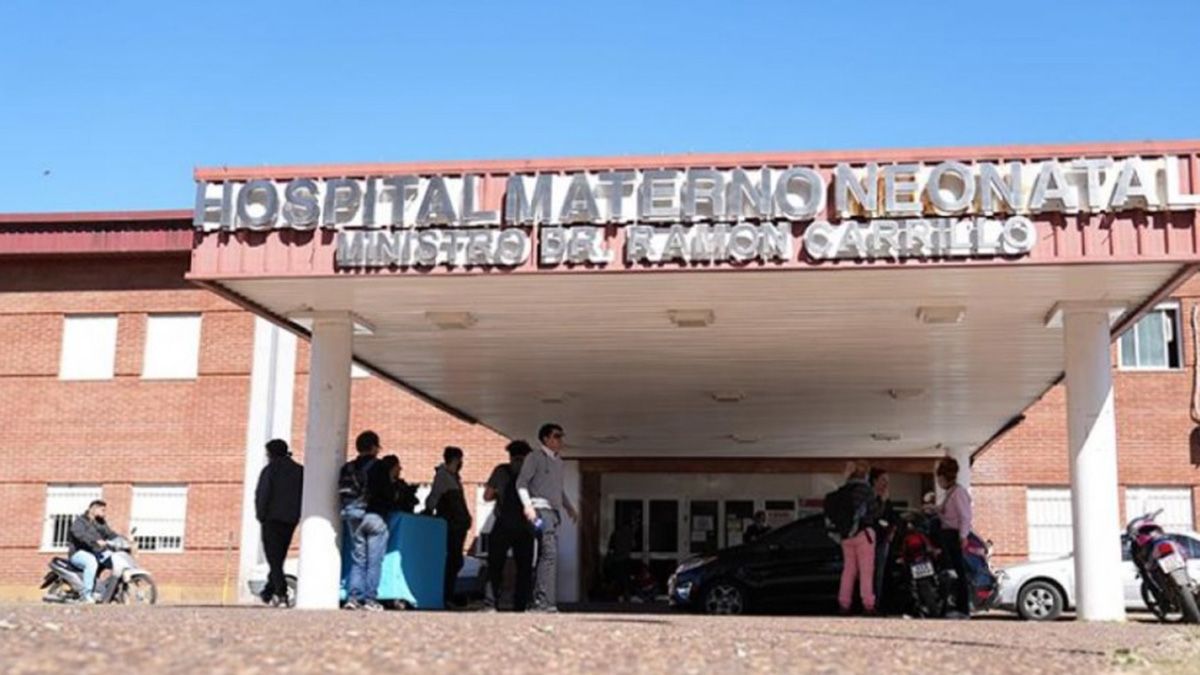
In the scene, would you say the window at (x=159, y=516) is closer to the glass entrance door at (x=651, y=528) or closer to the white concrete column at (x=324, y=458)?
the glass entrance door at (x=651, y=528)

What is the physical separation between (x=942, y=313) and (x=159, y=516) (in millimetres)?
19415

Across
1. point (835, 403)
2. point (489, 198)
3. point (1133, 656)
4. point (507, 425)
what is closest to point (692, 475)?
point (507, 425)

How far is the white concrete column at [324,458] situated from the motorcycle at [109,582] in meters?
4.14

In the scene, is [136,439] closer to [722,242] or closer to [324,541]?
[324,541]

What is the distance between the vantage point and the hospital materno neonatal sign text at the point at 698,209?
11.0m

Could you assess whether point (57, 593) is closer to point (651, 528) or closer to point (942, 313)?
point (942, 313)

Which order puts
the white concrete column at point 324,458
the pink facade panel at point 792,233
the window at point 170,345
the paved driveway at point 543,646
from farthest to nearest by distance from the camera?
the window at point 170,345 → the white concrete column at point 324,458 → the pink facade panel at point 792,233 → the paved driveway at point 543,646

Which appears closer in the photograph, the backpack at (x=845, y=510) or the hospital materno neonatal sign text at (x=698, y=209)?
the hospital materno neonatal sign text at (x=698, y=209)

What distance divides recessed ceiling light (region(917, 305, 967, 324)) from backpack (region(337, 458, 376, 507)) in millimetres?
5419

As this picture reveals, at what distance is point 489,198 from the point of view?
11.7 m

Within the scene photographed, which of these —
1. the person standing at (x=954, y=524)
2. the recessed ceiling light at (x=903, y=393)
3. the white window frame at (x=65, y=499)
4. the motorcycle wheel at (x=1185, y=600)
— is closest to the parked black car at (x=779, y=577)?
the recessed ceiling light at (x=903, y=393)

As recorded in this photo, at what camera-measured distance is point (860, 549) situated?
13.6m

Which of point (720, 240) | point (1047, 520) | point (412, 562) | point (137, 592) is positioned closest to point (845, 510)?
point (720, 240)

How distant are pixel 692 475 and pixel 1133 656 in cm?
2065
